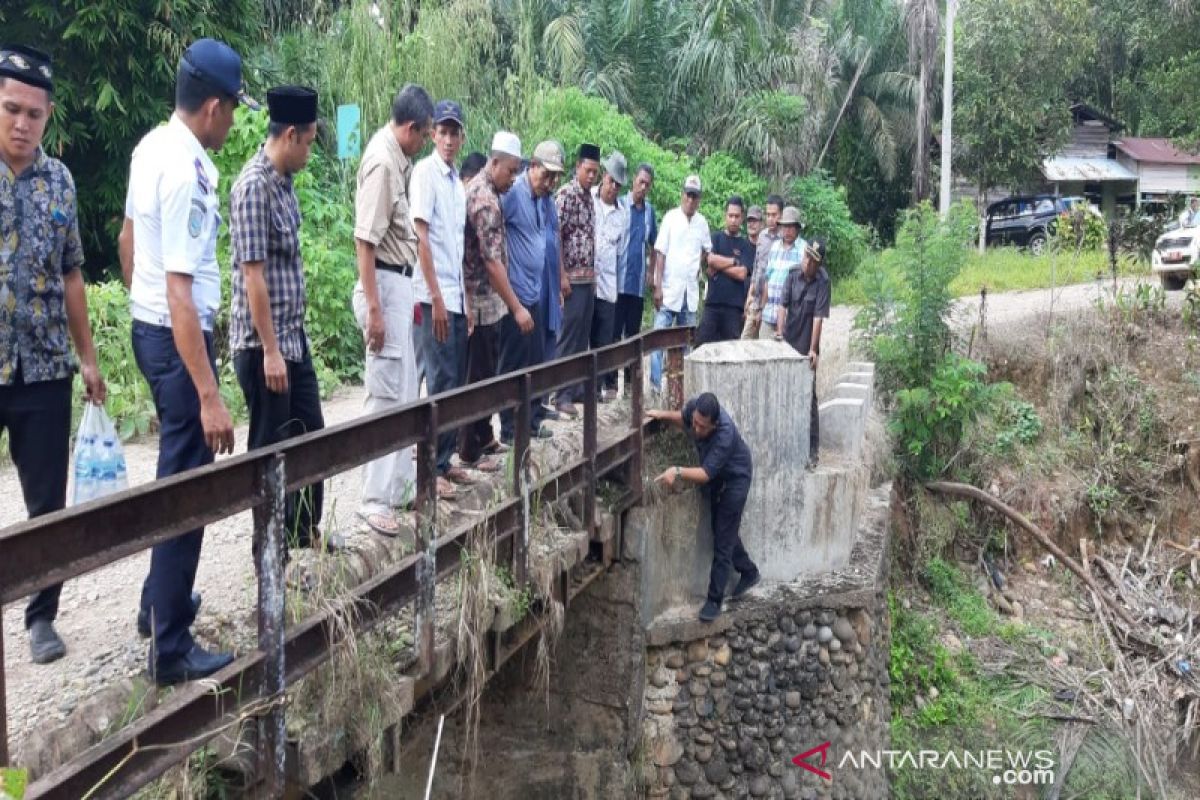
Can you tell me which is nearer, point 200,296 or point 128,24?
point 200,296

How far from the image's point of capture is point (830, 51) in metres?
20.4

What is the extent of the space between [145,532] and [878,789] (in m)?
7.15

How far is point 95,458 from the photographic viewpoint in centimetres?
344

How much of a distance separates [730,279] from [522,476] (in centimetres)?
433

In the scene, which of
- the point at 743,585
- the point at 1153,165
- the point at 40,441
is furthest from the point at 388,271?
the point at 1153,165

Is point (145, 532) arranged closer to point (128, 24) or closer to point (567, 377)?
point (567, 377)

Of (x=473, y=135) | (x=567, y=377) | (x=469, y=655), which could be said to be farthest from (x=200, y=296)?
(x=473, y=135)

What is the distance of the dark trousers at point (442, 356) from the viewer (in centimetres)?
523

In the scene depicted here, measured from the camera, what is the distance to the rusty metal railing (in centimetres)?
234

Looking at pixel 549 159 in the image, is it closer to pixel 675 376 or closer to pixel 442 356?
pixel 442 356

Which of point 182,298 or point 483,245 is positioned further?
point 483,245

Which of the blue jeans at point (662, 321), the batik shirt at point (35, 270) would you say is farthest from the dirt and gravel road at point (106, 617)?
the blue jeans at point (662, 321)

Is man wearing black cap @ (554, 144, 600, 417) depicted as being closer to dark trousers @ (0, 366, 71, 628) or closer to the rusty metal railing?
the rusty metal railing

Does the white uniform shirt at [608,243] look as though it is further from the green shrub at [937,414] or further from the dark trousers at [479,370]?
the green shrub at [937,414]
